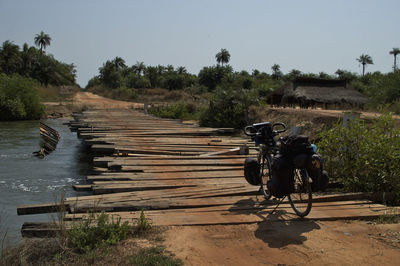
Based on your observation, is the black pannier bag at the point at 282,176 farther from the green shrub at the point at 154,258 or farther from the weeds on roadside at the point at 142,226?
the green shrub at the point at 154,258

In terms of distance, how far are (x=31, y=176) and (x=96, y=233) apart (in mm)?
8011

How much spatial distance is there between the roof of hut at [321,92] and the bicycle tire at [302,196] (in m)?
22.1

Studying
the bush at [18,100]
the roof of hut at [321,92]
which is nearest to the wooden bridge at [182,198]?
the roof of hut at [321,92]

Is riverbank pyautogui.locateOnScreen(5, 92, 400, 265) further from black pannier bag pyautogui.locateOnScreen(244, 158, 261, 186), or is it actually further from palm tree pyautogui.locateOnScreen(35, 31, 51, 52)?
palm tree pyautogui.locateOnScreen(35, 31, 51, 52)

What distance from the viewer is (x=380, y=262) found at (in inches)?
124

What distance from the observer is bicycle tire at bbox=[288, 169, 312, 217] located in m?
4.06

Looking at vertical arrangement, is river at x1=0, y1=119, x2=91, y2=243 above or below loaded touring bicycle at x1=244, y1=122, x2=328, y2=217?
below

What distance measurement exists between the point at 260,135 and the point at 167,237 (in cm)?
197

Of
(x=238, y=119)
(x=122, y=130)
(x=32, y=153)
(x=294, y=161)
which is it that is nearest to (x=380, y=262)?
(x=294, y=161)

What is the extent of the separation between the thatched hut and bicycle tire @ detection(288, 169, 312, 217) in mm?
20710

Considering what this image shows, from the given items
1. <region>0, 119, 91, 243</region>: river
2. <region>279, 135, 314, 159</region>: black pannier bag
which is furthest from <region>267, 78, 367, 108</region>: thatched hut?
<region>279, 135, 314, 159</region>: black pannier bag

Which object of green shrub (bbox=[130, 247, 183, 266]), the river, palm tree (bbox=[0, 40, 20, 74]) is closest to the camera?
green shrub (bbox=[130, 247, 183, 266])

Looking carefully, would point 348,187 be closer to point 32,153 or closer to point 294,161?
point 294,161

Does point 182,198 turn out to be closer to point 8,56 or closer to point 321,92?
point 321,92
